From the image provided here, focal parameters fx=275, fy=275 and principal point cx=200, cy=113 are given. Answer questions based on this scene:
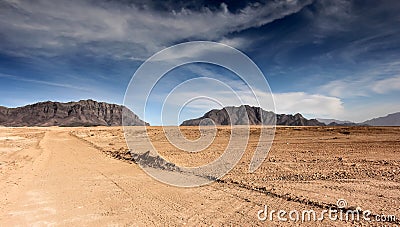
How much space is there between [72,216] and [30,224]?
0.95 m

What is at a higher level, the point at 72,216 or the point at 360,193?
the point at 360,193

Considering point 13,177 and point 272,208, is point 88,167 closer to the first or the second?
point 13,177

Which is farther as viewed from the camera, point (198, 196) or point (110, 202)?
point (198, 196)

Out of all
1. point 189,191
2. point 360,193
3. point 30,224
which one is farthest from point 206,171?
point 30,224

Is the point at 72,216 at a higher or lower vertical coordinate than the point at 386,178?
lower

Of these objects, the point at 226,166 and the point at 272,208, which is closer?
the point at 272,208

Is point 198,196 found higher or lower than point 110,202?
higher

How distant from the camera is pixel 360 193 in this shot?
8.33 m

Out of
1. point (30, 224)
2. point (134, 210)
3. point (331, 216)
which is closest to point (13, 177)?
point (30, 224)

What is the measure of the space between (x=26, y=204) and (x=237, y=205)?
247 inches

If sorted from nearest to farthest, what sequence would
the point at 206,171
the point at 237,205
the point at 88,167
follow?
1. the point at 237,205
2. the point at 206,171
3. the point at 88,167

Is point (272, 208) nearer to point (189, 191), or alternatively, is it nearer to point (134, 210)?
point (189, 191)

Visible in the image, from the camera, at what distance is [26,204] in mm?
8258

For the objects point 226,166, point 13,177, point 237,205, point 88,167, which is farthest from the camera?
point 88,167
